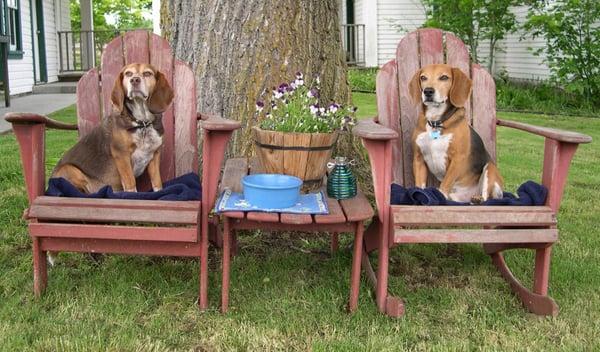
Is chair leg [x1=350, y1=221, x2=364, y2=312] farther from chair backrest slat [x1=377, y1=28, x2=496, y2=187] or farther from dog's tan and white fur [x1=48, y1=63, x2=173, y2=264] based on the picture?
dog's tan and white fur [x1=48, y1=63, x2=173, y2=264]

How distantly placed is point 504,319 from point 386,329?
56 centimetres

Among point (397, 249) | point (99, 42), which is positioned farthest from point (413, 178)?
point (99, 42)

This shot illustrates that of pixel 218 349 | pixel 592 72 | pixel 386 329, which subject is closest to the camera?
pixel 218 349

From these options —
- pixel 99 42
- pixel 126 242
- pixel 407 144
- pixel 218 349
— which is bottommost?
pixel 218 349

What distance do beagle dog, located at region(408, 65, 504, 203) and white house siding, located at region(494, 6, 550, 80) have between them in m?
9.88

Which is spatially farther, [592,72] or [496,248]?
[592,72]

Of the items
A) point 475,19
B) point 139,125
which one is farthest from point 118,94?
point 475,19

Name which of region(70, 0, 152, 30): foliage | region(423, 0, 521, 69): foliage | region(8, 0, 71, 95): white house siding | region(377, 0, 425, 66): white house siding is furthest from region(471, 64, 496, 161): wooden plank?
region(70, 0, 152, 30): foliage

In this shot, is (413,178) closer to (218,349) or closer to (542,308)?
(542,308)

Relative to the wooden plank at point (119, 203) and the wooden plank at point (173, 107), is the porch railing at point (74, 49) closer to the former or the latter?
the wooden plank at point (173, 107)

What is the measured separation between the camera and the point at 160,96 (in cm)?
328

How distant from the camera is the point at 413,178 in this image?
355cm

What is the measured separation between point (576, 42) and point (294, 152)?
29.8 ft

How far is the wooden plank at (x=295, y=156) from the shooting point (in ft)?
9.10
